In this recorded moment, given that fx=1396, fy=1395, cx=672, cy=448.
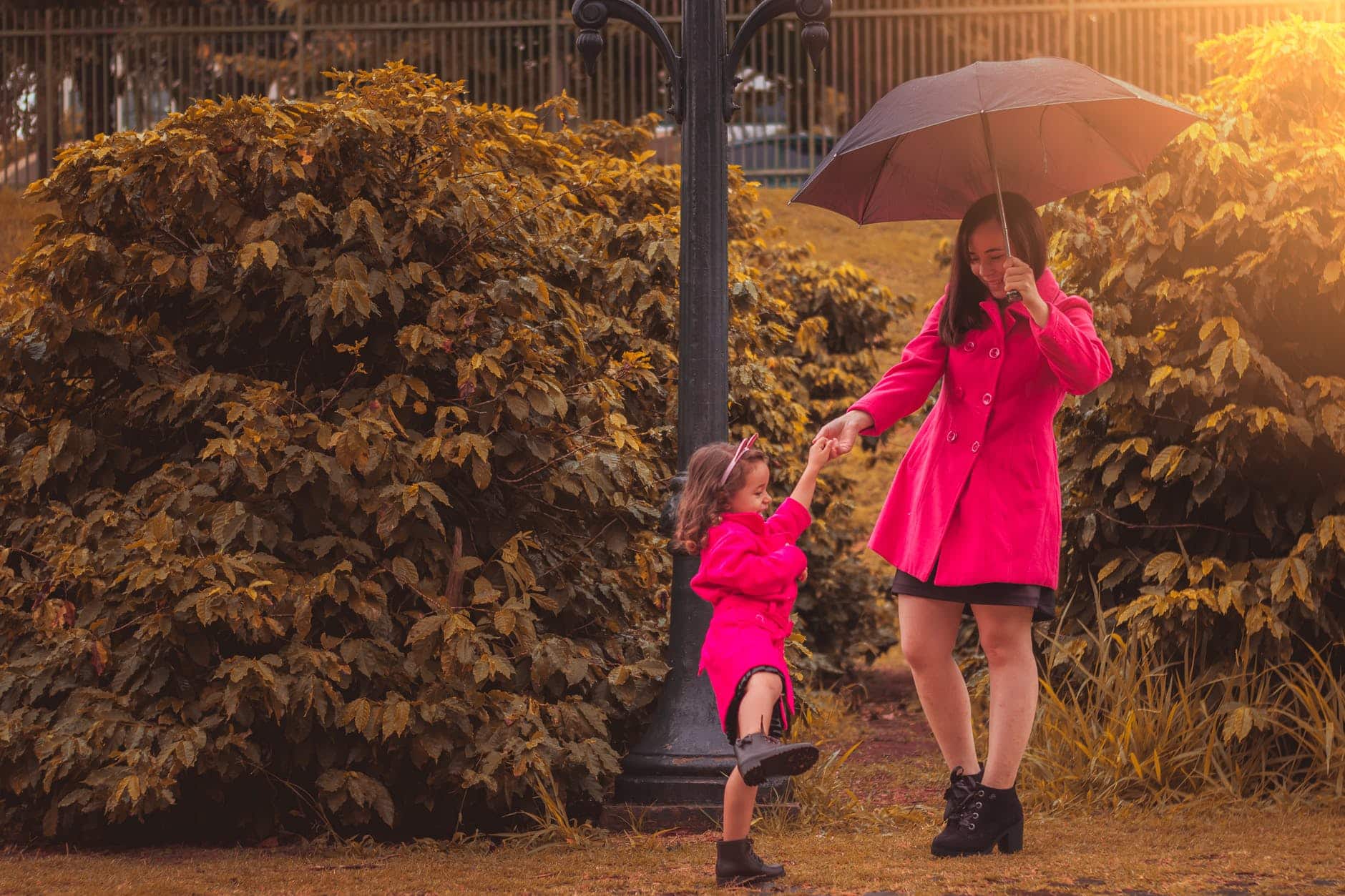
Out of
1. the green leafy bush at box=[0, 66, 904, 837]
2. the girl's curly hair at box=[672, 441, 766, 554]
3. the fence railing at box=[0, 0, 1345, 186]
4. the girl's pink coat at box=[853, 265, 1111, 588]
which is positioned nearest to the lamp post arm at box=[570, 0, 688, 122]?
the green leafy bush at box=[0, 66, 904, 837]

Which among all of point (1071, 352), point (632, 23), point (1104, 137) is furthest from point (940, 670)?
point (632, 23)

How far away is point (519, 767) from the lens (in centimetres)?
421

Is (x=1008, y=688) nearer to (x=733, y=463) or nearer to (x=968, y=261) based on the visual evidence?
(x=733, y=463)

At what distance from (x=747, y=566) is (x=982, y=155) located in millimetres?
1558

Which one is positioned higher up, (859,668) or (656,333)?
(656,333)

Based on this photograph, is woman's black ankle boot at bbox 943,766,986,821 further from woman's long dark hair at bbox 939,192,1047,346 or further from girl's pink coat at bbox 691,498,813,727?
woman's long dark hair at bbox 939,192,1047,346

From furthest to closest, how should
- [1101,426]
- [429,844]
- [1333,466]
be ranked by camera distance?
1. [1101,426]
2. [1333,466]
3. [429,844]

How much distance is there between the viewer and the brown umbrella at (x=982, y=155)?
4070mm

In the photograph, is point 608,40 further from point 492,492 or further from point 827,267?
point 492,492

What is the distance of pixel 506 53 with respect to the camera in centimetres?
1734

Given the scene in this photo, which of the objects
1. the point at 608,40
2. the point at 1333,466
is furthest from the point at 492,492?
the point at 608,40

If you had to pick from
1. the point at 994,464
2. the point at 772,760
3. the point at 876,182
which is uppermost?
the point at 876,182

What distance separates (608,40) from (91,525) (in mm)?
13919

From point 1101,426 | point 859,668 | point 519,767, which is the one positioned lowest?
point 859,668
